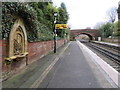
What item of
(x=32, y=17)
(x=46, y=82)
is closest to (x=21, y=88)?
(x=46, y=82)

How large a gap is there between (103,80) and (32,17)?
493 cm

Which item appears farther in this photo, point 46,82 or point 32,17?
point 32,17

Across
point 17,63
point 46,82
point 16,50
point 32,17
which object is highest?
point 32,17

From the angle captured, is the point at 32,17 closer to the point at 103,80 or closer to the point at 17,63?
the point at 17,63

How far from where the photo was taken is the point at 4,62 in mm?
6258

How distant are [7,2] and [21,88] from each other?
3.55 meters

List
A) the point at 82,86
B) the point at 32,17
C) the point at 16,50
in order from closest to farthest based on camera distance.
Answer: the point at 82,86 → the point at 16,50 → the point at 32,17

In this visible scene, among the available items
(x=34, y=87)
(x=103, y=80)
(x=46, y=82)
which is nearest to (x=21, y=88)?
(x=34, y=87)

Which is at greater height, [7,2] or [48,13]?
[48,13]

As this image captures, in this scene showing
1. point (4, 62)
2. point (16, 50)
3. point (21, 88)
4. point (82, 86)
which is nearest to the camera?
point (21, 88)

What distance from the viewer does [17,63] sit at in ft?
25.3

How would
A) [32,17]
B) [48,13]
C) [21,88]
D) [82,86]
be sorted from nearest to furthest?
[21,88] → [82,86] → [32,17] → [48,13]

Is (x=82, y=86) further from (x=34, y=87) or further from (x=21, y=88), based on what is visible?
(x=21, y=88)

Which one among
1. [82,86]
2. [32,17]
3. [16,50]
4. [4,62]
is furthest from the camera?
[32,17]
